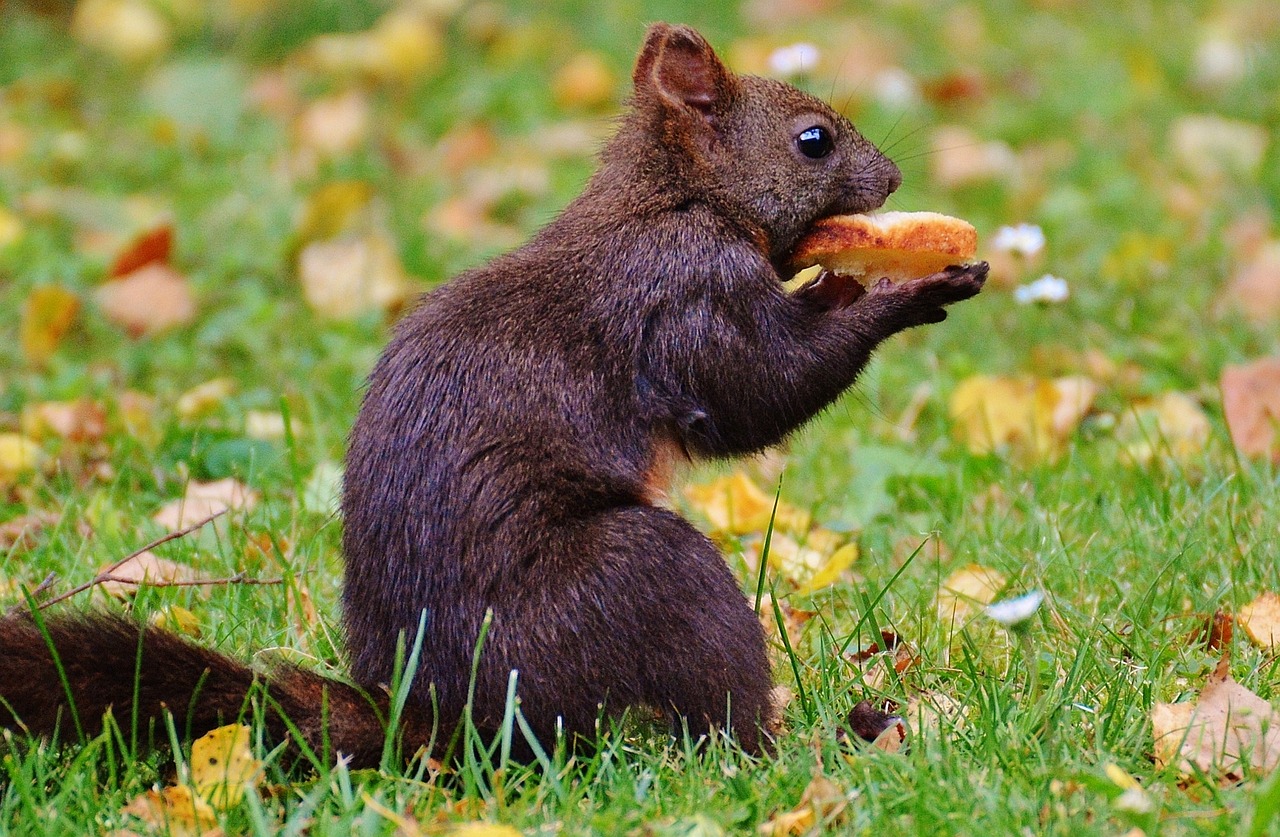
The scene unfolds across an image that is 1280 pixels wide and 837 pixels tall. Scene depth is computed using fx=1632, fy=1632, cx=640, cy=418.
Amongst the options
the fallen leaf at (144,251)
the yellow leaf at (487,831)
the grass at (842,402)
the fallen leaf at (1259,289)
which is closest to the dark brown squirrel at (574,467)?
the grass at (842,402)

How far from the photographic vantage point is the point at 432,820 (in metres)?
2.26

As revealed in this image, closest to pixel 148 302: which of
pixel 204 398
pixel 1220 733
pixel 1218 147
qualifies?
pixel 204 398

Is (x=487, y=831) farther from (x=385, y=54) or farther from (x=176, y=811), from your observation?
(x=385, y=54)

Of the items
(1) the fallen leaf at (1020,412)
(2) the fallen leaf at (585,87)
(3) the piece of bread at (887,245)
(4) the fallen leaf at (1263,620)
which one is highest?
(2) the fallen leaf at (585,87)

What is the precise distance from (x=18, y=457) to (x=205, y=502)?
540 mm

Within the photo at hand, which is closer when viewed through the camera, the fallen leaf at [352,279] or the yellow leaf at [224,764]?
the yellow leaf at [224,764]

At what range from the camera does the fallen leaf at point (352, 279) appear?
4.79m

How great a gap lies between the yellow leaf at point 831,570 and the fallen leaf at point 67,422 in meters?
1.81

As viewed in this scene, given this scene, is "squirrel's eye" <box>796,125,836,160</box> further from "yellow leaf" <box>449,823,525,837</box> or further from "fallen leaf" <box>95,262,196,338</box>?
"fallen leaf" <box>95,262,196,338</box>

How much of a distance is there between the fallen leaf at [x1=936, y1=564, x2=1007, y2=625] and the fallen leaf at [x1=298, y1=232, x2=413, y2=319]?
7.24 ft

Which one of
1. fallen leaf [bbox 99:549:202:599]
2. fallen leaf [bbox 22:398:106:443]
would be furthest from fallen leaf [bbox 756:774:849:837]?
fallen leaf [bbox 22:398:106:443]

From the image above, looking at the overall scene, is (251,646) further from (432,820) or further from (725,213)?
(725,213)

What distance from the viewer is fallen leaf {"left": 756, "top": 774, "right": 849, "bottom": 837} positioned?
216 cm

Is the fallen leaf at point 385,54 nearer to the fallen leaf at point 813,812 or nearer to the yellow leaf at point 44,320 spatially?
the yellow leaf at point 44,320
